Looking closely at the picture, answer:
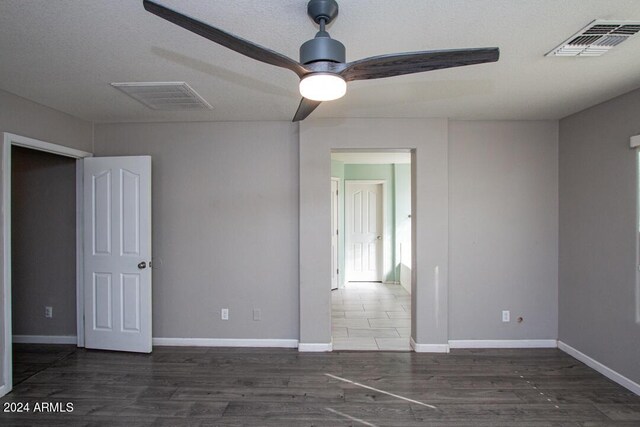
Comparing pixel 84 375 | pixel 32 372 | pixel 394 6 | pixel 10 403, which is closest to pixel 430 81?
pixel 394 6

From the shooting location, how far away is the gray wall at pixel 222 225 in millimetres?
3576

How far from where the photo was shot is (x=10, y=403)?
2545 millimetres

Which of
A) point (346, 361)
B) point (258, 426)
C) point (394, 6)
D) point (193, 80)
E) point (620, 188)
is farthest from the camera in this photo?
point (346, 361)

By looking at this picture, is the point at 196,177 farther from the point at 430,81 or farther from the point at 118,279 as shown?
the point at 430,81

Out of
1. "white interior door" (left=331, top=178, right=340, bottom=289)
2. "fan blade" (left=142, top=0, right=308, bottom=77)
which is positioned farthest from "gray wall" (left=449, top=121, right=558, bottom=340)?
"white interior door" (left=331, top=178, right=340, bottom=289)

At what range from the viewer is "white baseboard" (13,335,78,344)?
12.0ft

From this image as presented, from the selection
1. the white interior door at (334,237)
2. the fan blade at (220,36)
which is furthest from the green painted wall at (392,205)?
the fan blade at (220,36)

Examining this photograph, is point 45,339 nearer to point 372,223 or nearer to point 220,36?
point 220,36

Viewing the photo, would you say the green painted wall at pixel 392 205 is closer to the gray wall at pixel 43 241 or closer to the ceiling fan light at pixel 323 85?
the gray wall at pixel 43 241

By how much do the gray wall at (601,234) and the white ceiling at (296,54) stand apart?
28 centimetres

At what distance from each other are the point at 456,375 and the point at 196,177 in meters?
3.23

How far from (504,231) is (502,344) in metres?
1.20

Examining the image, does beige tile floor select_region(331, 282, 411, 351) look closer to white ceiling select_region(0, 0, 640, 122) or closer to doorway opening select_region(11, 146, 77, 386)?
white ceiling select_region(0, 0, 640, 122)

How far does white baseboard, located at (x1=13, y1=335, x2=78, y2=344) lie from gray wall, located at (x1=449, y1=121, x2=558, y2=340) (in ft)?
13.7
